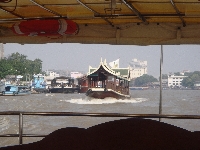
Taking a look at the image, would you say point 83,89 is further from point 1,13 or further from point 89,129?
point 89,129

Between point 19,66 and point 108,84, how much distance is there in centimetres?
1267

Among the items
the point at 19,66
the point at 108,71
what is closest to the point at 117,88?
the point at 108,71

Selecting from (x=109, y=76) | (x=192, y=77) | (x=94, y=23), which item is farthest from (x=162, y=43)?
(x=192, y=77)

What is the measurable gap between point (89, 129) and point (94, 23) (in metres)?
2.60

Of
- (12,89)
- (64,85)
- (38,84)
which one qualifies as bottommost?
(12,89)

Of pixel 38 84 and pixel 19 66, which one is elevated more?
pixel 19 66

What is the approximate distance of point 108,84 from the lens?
25734 millimetres

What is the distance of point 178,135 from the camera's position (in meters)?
0.31

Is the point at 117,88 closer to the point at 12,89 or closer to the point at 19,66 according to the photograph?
the point at 19,66

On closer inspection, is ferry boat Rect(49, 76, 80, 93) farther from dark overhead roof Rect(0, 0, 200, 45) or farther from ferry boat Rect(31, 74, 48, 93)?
dark overhead roof Rect(0, 0, 200, 45)

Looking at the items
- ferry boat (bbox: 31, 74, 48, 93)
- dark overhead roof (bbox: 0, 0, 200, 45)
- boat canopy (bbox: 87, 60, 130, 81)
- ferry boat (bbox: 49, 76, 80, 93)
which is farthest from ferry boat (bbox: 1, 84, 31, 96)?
dark overhead roof (bbox: 0, 0, 200, 45)

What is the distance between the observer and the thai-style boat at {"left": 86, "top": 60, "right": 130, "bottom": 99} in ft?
80.8

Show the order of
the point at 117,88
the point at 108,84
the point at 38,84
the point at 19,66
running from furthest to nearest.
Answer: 1. the point at 38,84
2. the point at 19,66
3. the point at 117,88
4. the point at 108,84

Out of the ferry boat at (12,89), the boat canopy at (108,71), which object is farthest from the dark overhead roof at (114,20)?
the ferry boat at (12,89)
